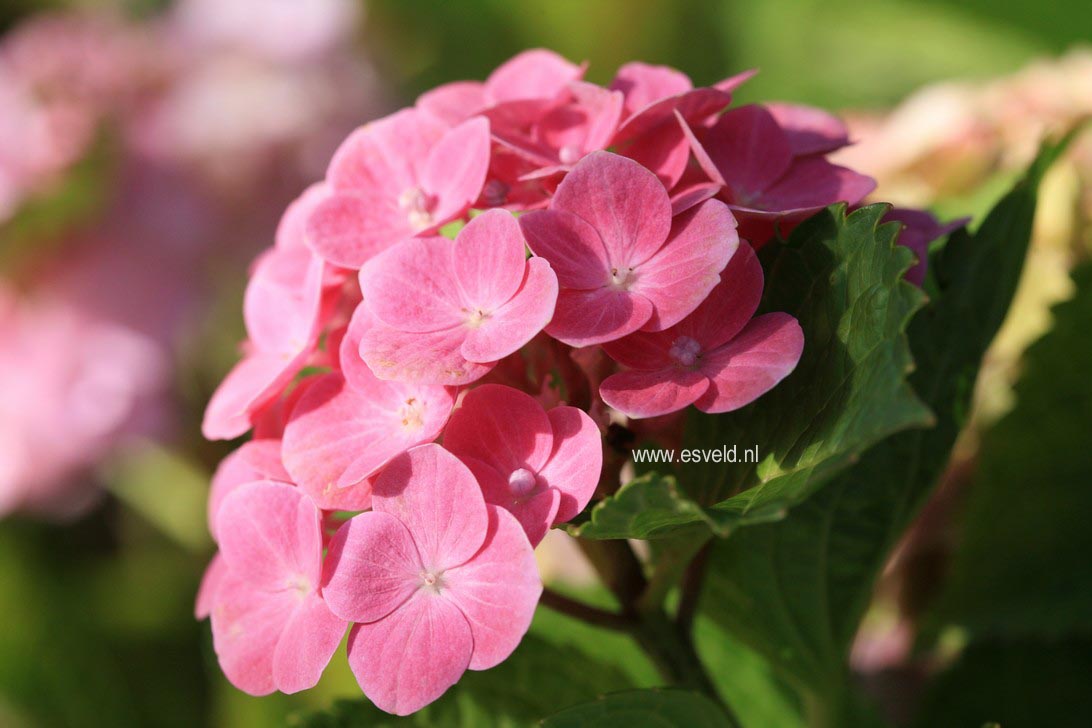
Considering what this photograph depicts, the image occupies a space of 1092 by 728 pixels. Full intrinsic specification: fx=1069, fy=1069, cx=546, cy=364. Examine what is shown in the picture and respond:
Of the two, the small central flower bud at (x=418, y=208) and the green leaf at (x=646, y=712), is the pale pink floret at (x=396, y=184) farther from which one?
the green leaf at (x=646, y=712)

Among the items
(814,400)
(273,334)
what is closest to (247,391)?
(273,334)

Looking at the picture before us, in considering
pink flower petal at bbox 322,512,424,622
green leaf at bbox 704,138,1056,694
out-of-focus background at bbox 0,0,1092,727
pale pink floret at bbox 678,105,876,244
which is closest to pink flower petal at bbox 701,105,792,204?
pale pink floret at bbox 678,105,876,244

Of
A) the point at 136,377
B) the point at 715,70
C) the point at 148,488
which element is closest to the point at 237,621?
the point at 136,377

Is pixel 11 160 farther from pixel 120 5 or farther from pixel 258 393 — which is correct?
pixel 258 393

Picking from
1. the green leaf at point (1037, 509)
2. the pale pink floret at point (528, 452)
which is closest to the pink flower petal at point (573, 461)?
the pale pink floret at point (528, 452)

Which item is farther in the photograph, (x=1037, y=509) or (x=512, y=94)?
(x=1037, y=509)

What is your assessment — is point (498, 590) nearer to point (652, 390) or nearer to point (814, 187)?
point (652, 390)

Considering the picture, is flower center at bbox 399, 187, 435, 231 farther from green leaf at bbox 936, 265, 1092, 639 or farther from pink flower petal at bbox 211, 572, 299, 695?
green leaf at bbox 936, 265, 1092, 639

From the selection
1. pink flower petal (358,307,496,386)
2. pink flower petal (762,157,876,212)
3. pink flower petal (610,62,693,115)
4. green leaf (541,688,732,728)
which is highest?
pink flower petal (610,62,693,115)
